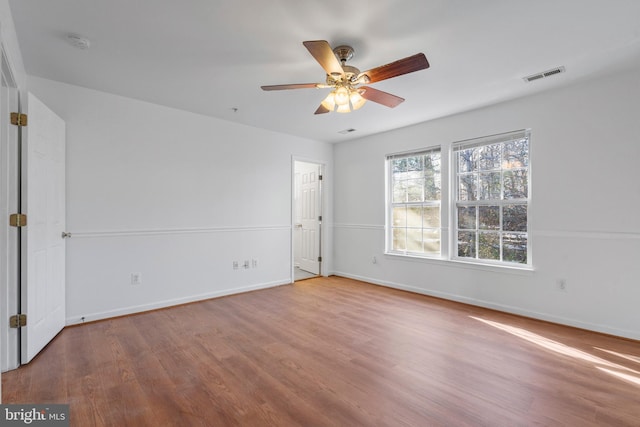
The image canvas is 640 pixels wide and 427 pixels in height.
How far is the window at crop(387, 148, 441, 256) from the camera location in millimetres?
A: 4414

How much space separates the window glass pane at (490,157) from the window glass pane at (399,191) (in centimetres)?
116

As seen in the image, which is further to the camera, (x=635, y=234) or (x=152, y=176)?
(x=152, y=176)

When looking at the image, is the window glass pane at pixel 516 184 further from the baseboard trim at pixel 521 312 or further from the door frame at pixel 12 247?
the door frame at pixel 12 247

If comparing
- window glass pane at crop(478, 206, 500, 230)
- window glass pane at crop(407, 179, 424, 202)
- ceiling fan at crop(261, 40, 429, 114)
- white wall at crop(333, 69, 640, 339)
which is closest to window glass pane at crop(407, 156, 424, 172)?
window glass pane at crop(407, 179, 424, 202)

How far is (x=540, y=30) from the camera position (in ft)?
7.27

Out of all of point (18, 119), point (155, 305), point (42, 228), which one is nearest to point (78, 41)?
point (18, 119)

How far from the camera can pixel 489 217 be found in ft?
12.6

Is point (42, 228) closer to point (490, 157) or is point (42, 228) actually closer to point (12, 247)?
point (12, 247)

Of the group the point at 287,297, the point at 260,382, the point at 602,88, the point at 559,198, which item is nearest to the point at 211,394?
the point at 260,382

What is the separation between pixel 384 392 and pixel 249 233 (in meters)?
3.13

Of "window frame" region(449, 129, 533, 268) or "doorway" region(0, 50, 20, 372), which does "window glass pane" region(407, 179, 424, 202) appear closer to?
"window frame" region(449, 129, 533, 268)

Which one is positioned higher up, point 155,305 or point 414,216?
point 414,216

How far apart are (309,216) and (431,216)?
241 centimetres

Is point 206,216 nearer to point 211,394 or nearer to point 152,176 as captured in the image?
point 152,176
